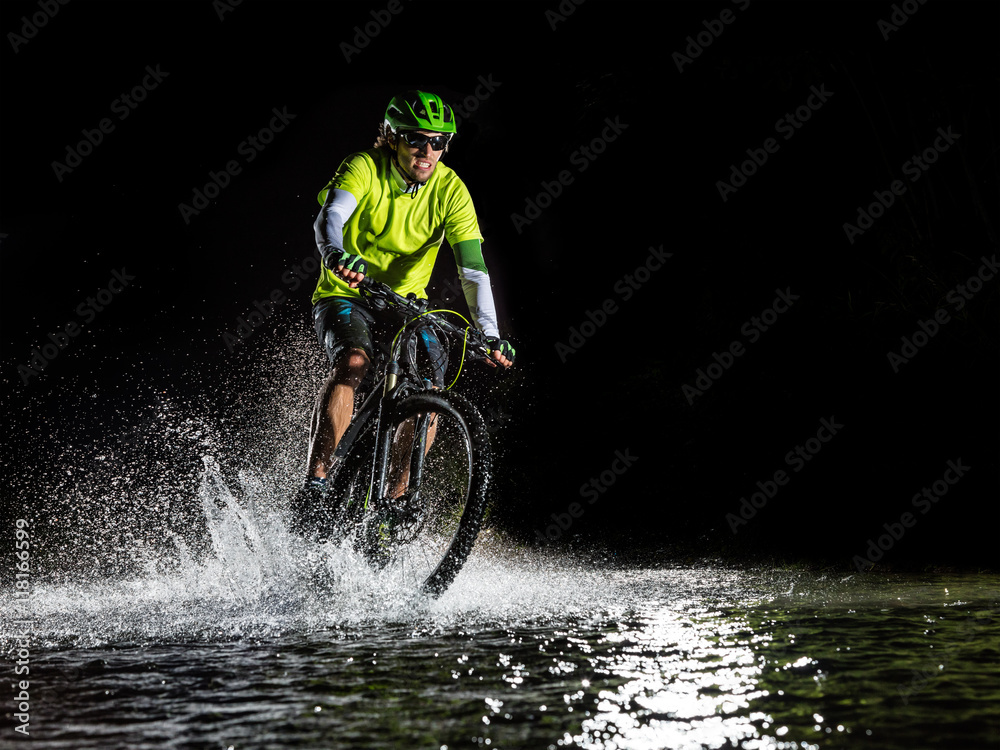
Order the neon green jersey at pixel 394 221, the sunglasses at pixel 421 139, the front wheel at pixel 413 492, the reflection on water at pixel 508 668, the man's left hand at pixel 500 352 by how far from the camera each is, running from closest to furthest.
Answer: the reflection on water at pixel 508 668, the front wheel at pixel 413 492, the man's left hand at pixel 500 352, the sunglasses at pixel 421 139, the neon green jersey at pixel 394 221

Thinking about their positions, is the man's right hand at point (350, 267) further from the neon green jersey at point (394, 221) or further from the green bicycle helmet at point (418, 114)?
the green bicycle helmet at point (418, 114)

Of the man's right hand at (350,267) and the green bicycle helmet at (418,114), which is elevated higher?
the green bicycle helmet at (418,114)

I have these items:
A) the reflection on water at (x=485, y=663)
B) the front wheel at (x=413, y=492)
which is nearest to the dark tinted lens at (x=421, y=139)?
the front wheel at (x=413, y=492)

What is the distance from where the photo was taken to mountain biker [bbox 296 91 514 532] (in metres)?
4.65

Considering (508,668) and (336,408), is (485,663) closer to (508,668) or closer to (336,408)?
(508,668)

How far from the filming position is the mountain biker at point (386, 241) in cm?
465

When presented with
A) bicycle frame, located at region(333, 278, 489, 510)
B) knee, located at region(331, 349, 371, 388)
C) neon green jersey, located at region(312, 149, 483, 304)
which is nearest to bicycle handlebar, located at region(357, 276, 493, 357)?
bicycle frame, located at region(333, 278, 489, 510)

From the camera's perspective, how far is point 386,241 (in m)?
4.95

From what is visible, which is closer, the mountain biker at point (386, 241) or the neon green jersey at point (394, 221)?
the mountain biker at point (386, 241)

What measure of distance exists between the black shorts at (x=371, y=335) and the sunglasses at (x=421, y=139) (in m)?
0.78

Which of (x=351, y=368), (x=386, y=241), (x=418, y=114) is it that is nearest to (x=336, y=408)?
(x=351, y=368)

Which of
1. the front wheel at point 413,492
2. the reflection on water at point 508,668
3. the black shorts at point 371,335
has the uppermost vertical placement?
the black shorts at point 371,335

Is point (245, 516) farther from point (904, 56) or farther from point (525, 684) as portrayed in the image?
point (904, 56)

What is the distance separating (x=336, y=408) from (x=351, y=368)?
20 cm
